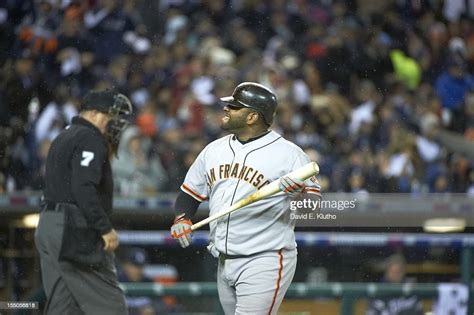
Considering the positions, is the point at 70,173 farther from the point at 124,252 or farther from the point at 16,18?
the point at 16,18

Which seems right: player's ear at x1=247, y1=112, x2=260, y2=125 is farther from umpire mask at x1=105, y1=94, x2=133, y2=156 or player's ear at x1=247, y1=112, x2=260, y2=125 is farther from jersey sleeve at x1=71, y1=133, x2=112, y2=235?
umpire mask at x1=105, y1=94, x2=133, y2=156

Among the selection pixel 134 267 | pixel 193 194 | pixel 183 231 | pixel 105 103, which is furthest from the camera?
pixel 134 267

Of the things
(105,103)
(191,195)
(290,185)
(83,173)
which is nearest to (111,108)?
(105,103)

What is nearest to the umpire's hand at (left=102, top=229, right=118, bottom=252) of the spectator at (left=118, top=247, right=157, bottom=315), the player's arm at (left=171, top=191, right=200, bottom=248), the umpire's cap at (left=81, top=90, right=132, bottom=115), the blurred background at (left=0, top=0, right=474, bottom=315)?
the player's arm at (left=171, top=191, right=200, bottom=248)

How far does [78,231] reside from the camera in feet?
17.7

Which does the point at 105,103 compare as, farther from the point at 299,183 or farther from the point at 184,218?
the point at 299,183

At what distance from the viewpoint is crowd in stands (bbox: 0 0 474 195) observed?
6520mm

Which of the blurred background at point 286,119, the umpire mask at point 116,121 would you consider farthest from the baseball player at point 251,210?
the blurred background at point 286,119

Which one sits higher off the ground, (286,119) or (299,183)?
(286,119)

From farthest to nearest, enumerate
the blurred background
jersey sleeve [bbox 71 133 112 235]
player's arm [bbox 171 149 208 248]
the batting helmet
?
the blurred background → jersey sleeve [bbox 71 133 112 235] → player's arm [bbox 171 149 208 248] → the batting helmet

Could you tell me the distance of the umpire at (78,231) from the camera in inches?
210

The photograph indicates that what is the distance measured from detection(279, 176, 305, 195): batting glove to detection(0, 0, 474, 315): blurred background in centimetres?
159

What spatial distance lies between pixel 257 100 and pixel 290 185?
0.47 m

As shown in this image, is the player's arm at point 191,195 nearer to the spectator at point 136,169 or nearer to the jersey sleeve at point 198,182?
the jersey sleeve at point 198,182
